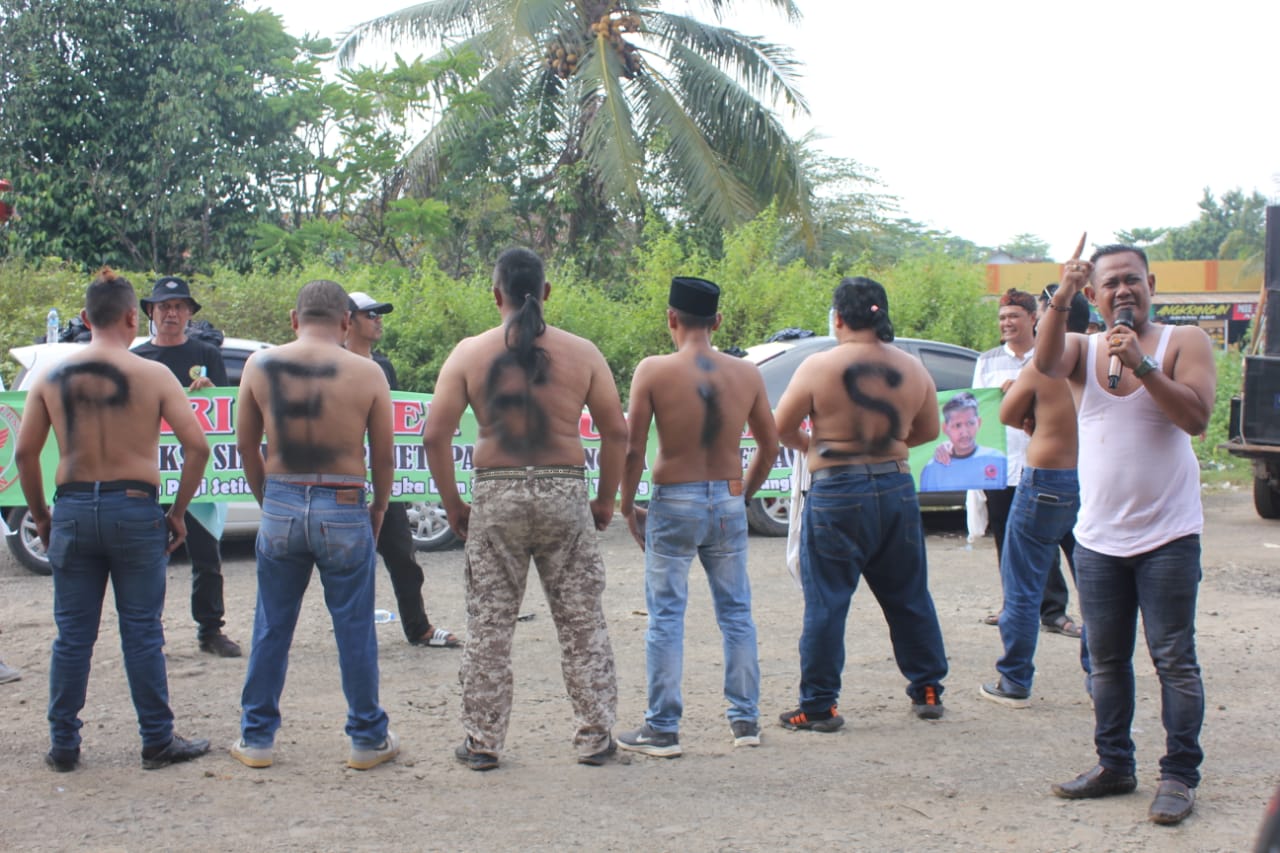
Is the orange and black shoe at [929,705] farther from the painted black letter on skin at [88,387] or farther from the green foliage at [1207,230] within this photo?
the green foliage at [1207,230]

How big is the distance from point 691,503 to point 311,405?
A: 1556 mm

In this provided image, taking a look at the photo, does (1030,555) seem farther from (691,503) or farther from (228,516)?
(228,516)

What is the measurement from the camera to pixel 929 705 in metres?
5.56

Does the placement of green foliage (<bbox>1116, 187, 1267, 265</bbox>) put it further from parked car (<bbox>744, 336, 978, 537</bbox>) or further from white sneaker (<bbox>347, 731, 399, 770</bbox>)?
white sneaker (<bbox>347, 731, 399, 770</bbox>)

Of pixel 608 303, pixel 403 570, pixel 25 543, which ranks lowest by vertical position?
pixel 25 543

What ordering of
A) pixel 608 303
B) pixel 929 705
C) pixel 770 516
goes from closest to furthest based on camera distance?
pixel 929 705
pixel 770 516
pixel 608 303

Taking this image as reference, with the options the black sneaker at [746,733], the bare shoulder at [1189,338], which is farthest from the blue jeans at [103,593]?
the bare shoulder at [1189,338]

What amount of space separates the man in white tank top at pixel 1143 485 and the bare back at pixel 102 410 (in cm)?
337

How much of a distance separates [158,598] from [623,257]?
1816 centimetres

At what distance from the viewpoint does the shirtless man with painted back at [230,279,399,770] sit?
480 cm

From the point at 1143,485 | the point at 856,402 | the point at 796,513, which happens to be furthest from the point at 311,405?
the point at 1143,485

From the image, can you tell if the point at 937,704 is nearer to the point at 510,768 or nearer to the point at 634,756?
the point at 634,756

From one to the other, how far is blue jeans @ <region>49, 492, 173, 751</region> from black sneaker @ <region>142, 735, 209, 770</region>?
3 centimetres

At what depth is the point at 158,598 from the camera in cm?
491
